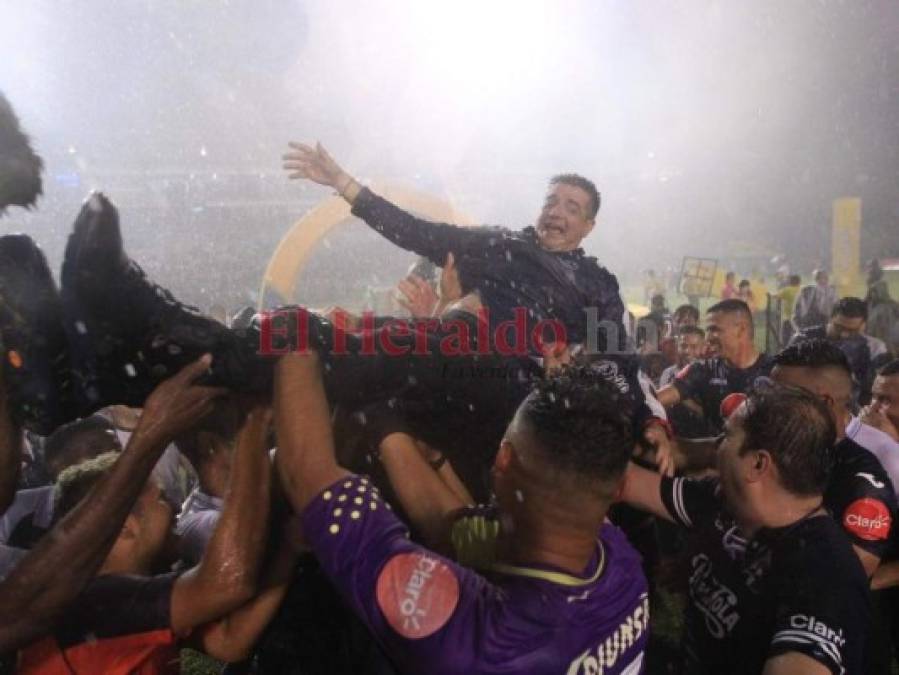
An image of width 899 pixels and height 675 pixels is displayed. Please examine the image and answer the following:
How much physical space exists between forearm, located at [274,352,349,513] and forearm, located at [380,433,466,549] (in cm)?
54

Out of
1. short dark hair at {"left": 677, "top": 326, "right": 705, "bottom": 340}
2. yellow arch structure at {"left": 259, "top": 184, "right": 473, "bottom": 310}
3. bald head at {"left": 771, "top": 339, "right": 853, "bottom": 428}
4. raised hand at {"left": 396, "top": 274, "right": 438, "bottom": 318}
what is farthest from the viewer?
yellow arch structure at {"left": 259, "top": 184, "right": 473, "bottom": 310}

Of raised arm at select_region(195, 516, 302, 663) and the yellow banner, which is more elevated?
raised arm at select_region(195, 516, 302, 663)

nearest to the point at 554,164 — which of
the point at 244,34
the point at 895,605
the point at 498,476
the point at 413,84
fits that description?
the point at 413,84

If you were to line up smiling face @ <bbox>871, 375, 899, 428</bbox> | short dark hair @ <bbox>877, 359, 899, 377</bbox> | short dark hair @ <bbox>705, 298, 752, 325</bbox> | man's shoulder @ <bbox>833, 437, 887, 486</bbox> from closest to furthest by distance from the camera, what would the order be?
man's shoulder @ <bbox>833, 437, 887, 486</bbox>
smiling face @ <bbox>871, 375, 899, 428</bbox>
short dark hair @ <bbox>877, 359, 899, 377</bbox>
short dark hair @ <bbox>705, 298, 752, 325</bbox>

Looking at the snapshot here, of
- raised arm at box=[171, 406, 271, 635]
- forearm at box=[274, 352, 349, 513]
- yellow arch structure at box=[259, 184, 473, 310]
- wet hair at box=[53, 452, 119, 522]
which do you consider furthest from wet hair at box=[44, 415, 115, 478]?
yellow arch structure at box=[259, 184, 473, 310]

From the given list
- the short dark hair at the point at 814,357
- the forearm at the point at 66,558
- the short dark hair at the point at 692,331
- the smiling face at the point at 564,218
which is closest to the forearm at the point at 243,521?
the forearm at the point at 66,558

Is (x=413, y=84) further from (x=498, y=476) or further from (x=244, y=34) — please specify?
(x=498, y=476)

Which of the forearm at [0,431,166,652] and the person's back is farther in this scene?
the person's back

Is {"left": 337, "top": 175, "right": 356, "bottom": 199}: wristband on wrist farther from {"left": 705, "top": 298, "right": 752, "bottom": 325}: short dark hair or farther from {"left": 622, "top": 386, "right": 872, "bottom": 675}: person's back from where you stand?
{"left": 705, "top": 298, "right": 752, "bottom": 325}: short dark hair

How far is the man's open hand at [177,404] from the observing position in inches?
61.4

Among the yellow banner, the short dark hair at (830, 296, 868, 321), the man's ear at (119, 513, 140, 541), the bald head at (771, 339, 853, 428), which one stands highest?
the bald head at (771, 339, 853, 428)

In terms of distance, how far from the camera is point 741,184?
35.2 meters

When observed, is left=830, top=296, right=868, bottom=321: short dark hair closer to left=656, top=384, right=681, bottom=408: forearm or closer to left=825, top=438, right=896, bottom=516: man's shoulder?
left=656, top=384, right=681, bottom=408: forearm

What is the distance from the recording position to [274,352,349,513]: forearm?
1.39m
